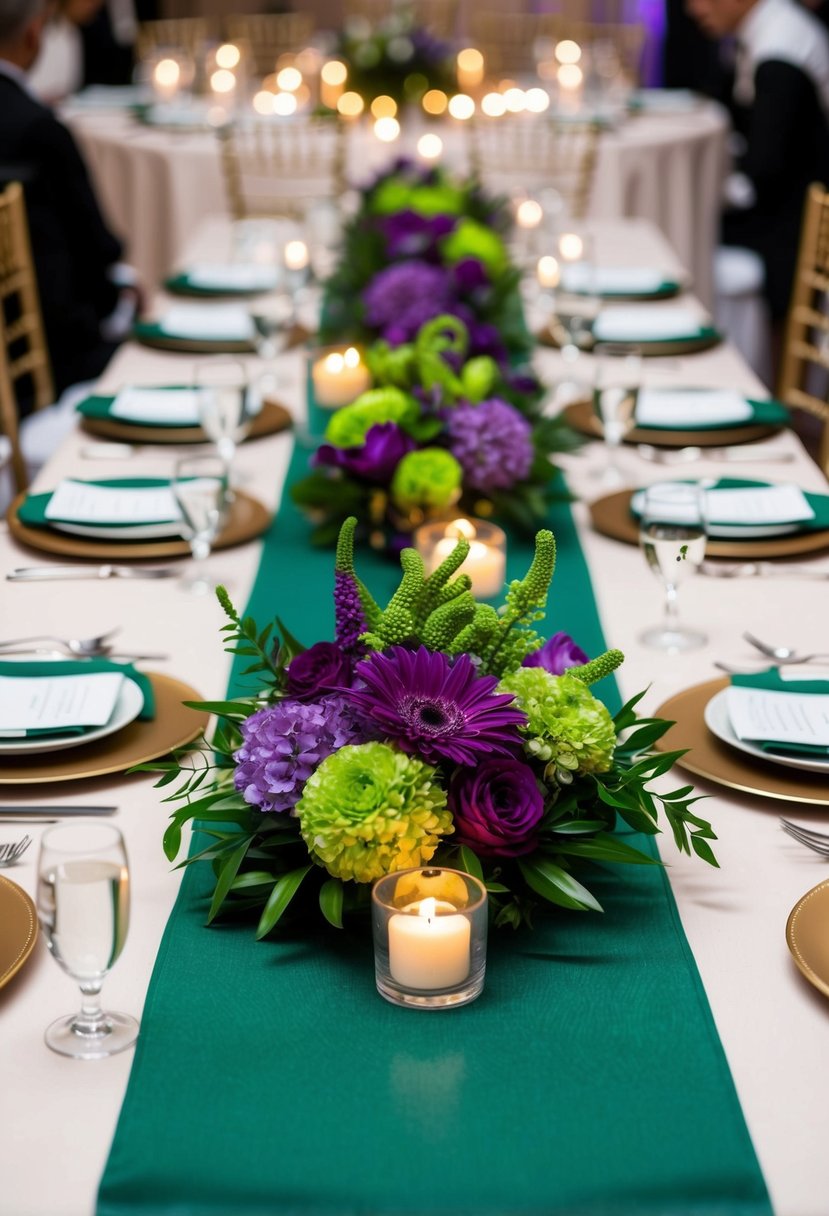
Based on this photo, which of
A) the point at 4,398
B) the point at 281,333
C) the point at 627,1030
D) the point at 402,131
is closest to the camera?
the point at 627,1030

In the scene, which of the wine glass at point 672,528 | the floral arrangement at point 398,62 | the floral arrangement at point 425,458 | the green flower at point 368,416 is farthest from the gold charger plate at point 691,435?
the floral arrangement at point 398,62

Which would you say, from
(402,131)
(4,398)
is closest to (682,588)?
(4,398)

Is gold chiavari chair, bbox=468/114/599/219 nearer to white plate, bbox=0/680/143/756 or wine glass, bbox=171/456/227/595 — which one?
wine glass, bbox=171/456/227/595

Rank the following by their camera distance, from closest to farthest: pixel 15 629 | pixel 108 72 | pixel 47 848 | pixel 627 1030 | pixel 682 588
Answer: pixel 47 848 → pixel 627 1030 → pixel 15 629 → pixel 682 588 → pixel 108 72

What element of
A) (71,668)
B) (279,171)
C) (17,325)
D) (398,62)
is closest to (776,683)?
(71,668)

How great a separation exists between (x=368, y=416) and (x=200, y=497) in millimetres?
280

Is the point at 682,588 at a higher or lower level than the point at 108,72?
higher

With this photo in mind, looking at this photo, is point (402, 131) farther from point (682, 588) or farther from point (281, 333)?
point (682, 588)

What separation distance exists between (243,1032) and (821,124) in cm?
466

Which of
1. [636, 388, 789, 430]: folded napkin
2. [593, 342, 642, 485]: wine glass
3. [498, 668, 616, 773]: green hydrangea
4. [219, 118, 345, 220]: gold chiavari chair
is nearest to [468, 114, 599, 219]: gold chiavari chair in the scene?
[219, 118, 345, 220]: gold chiavari chair

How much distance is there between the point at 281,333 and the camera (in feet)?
8.60

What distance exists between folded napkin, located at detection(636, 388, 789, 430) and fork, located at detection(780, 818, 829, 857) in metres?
1.14

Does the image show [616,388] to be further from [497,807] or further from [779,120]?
[779,120]

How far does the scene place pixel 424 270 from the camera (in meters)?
2.59
